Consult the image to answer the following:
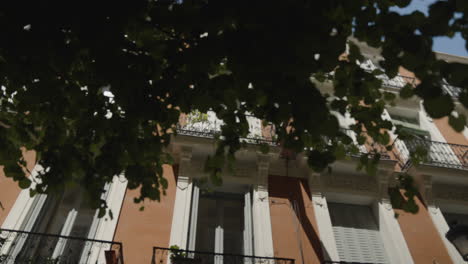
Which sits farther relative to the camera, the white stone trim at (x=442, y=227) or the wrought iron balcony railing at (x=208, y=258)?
the white stone trim at (x=442, y=227)

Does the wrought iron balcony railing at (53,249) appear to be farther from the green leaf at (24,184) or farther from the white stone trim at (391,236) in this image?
the white stone trim at (391,236)

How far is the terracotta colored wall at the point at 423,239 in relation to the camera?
765 centimetres

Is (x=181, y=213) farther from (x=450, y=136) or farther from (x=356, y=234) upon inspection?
(x=450, y=136)

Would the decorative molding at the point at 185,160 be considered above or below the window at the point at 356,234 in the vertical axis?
above

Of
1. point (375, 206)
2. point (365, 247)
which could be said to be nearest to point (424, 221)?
point (375, 206)

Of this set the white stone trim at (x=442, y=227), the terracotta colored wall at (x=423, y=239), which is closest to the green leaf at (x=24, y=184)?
the terracotta colored wall at (x=423, y=239)

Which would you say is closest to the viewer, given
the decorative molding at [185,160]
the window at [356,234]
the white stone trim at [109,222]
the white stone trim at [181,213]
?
the white stone trim at [109,222]

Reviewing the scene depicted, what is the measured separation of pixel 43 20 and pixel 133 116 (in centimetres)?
99

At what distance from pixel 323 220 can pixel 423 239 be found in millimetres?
2267

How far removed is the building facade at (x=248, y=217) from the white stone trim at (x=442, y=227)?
3 cm

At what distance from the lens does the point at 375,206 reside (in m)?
8.80

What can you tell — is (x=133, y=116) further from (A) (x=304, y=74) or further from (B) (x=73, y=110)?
(A) (x=304, y=74)

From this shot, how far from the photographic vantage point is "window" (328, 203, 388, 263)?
25.5ft

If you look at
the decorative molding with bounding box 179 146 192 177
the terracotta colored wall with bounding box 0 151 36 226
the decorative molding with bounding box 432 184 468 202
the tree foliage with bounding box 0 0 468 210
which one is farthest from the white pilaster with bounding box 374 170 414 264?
the terracotta colored wall with bounding box 0 151 36 226
